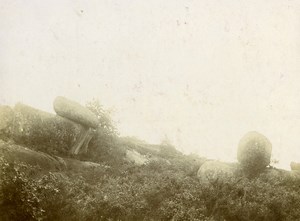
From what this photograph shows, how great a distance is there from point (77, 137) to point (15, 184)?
376 inches

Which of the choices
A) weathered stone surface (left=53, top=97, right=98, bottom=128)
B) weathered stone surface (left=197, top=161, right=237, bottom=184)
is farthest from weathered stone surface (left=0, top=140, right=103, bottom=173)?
weathered stone surface (left=197, top=161, right=237, bottom=184)

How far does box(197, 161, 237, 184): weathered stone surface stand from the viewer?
1740cm

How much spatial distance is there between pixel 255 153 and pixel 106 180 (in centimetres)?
935

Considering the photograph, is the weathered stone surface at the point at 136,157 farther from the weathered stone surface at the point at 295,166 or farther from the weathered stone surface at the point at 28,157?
the weathered stone surface at the point at 295,166

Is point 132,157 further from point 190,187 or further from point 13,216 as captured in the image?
point 13,216

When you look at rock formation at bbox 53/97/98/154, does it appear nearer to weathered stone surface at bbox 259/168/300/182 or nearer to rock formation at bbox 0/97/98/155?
rock formation at bbox 0/97/98/155

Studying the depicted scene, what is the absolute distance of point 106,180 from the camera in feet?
54.9

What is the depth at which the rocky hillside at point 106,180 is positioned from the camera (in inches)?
470

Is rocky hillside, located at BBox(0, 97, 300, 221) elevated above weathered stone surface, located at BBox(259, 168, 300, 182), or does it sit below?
below

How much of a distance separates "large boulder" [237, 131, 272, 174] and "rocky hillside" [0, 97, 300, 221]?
0.06 meters

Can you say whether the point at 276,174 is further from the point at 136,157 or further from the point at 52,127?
the point at 52,127

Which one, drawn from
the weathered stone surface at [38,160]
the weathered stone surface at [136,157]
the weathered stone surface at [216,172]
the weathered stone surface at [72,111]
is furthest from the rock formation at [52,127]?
the weathered stone surface at [216,172]

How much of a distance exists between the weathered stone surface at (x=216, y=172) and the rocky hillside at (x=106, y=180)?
6 centimetres

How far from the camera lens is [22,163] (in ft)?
42.2
